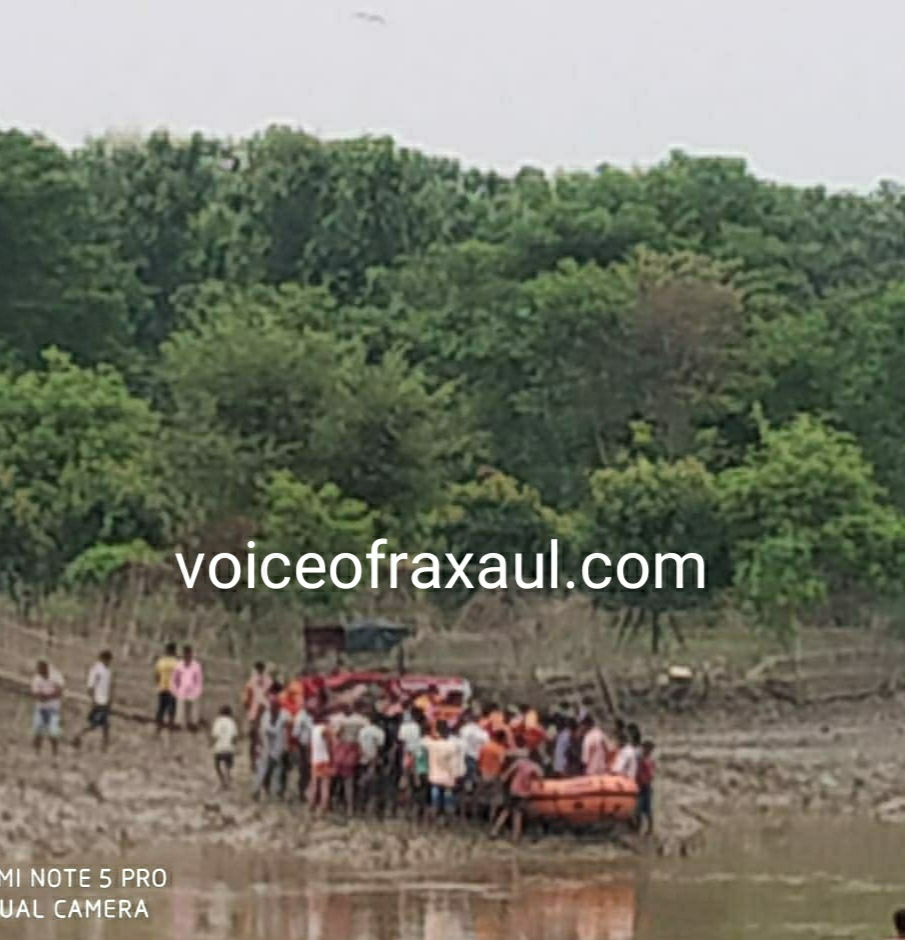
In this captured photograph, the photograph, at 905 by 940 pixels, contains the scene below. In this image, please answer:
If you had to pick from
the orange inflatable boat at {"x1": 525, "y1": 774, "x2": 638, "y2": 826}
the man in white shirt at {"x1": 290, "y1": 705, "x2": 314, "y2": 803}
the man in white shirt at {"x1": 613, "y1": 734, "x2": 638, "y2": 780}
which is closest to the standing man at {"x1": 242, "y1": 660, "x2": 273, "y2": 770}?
the man in white shirt at {"x1": 290, "y1": 705, "x2": 314, "y2": 803}

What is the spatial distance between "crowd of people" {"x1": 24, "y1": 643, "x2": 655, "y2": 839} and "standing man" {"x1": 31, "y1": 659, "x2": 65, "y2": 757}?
1762 millimetres

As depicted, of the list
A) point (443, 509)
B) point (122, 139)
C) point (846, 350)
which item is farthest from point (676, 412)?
point (122, 139)

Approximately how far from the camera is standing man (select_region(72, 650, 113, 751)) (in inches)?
1091

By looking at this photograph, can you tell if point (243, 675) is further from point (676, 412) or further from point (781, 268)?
point (781, 268)

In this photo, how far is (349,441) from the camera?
38125 millimetres

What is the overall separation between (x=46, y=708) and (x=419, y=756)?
486cm

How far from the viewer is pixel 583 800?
2356 cm

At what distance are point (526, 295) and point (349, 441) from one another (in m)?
9.24

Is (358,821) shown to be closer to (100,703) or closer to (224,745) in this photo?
(224,745)

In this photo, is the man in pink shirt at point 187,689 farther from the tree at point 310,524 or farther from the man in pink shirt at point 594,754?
the man in pink shirt at point 594,754

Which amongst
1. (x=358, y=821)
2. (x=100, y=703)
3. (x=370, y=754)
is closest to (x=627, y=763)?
(x=370, y=754)

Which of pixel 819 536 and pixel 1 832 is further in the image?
pixel 819 536

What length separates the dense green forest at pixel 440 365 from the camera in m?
37.8

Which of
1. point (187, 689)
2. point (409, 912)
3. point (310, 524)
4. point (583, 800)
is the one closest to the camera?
point (409, 912)
